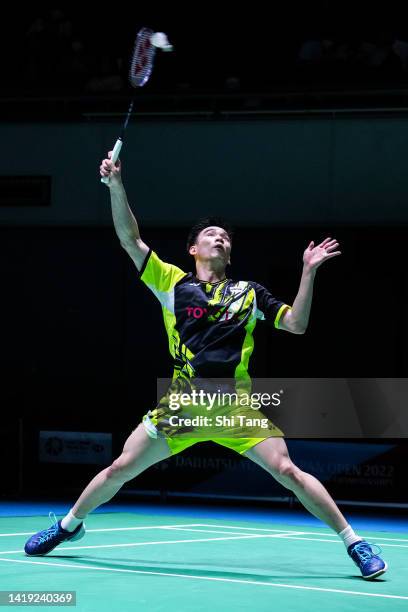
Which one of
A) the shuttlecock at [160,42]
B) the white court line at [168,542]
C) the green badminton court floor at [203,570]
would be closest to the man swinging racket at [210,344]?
the green badminton court floor at [203,570]

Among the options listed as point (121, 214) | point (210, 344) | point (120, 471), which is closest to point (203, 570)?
point (120, 471)

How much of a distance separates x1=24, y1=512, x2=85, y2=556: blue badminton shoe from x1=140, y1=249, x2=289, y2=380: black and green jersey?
1052 millimetres

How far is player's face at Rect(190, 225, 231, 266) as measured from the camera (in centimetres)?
603

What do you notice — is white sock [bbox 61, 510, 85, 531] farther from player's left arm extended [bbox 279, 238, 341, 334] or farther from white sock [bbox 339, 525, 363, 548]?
player's left arm extended [bbox 279, 238, 341, 334]

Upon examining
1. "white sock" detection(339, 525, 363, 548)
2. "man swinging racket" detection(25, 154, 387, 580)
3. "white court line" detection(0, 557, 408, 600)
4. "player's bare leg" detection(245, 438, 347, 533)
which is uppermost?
"man swinging racket" detection(25, 154, 387, 580)

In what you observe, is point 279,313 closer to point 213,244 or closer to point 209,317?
point 209,317

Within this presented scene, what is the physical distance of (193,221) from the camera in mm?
11984

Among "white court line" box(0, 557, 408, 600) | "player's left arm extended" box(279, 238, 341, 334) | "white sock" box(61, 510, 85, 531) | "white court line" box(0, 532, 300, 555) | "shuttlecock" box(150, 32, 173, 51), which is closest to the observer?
"white court line" box(0, 557, 408, 600)

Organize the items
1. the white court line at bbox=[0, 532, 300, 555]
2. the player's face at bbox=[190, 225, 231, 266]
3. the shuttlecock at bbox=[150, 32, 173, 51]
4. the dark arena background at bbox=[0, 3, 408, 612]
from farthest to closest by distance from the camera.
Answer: the dark arena background at bbox=[0, 3, 408, 612]
the white court line at bbox=[0, 532, 300, 555]
the shuttlecock at bbox=[150, 32, 173, 51]
the player's face at bbox=[190, 225, 231, 266]

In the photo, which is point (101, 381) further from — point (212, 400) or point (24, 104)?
point (212, 400)

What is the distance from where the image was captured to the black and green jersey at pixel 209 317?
231 inches

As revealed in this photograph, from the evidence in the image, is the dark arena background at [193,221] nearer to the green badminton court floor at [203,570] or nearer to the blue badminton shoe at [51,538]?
the green badminton court floor at [203,570]

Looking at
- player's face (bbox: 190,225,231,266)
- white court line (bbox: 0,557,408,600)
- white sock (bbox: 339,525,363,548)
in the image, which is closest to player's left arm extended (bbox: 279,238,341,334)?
player's face (bbox: 190,225,231,266)

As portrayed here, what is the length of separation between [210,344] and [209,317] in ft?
0.47
